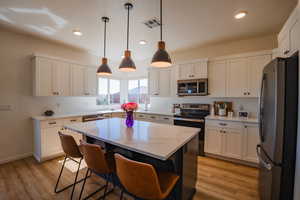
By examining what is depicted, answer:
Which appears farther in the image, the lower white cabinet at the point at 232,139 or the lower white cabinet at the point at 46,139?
the lower white cabinet at the point at 46,139

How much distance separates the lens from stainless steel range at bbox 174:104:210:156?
3273 mm

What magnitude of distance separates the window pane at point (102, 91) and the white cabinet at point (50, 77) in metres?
1.36

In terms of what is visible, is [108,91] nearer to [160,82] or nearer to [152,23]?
[160,82]

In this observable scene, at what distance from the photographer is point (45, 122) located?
2.94 meters

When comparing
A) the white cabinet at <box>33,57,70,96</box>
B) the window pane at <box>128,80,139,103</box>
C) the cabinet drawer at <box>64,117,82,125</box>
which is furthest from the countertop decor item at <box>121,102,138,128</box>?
the window pane at <box>128,80,139,103</box>

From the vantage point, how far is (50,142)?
3.02 metres

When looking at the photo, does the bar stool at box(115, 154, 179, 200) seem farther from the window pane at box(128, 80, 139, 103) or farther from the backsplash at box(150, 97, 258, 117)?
the window pane at box(128, 80, 139, 103)

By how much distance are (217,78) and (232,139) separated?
1444 millimetres

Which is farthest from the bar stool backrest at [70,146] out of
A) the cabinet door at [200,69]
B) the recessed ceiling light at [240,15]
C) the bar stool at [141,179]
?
the recessed ceiling light at [240,15]

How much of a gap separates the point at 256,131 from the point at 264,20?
2.06 meters

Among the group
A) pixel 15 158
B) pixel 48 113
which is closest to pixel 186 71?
pixel 48 113

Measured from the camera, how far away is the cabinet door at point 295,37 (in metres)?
1.39

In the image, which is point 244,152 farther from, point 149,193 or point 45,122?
point 45,122

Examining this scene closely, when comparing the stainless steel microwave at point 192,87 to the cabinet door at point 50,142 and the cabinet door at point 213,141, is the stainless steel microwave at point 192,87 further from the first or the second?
the cabinet door at point 50,142
